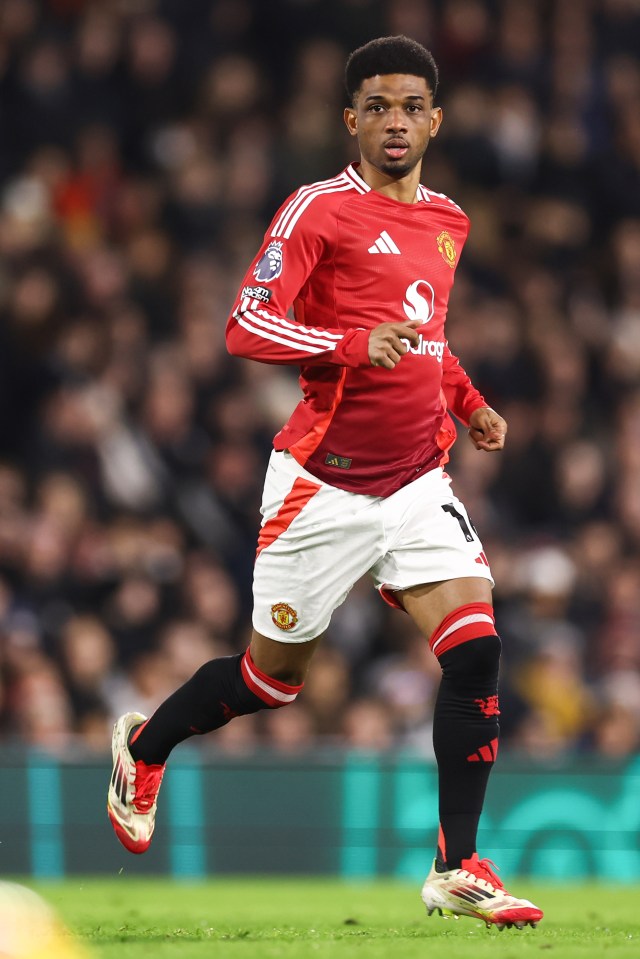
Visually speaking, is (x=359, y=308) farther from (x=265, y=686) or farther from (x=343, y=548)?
(x=265, y=686)

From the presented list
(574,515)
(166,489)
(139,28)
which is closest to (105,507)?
(166,489)

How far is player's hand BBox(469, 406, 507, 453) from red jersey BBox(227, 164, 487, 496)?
0.36 ft

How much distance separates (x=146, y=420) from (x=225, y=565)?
0.99m

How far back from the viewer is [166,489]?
33.6 feet

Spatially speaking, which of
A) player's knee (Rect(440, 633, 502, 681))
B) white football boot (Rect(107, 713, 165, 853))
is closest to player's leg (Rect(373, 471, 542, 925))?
player's knee (Rect(440, 633, 502, 681))

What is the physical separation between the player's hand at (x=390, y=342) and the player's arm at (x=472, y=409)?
0.67 meters

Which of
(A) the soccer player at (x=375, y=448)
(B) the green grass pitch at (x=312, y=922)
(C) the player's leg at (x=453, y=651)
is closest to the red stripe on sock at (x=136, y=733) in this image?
(A) the soccer player at (x=375, y=448)

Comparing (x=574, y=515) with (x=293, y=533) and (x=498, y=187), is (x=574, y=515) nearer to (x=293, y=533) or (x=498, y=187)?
(x=498, y=187)

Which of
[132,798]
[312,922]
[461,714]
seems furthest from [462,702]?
[132,798]

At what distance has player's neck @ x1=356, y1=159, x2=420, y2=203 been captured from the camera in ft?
18.1

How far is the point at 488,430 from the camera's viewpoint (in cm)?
568

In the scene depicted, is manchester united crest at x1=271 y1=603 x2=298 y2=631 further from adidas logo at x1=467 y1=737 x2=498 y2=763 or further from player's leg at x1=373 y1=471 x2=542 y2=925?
adidas logo at x1=467 y1=737 x2=498 y2=763

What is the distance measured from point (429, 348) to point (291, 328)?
1.79 ft

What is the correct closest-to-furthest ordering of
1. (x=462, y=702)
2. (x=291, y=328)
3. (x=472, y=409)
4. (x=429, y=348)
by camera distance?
(x=291, y=328)
(x=462, y=702)
(x=429, y=348)
(x=472, y=409)
